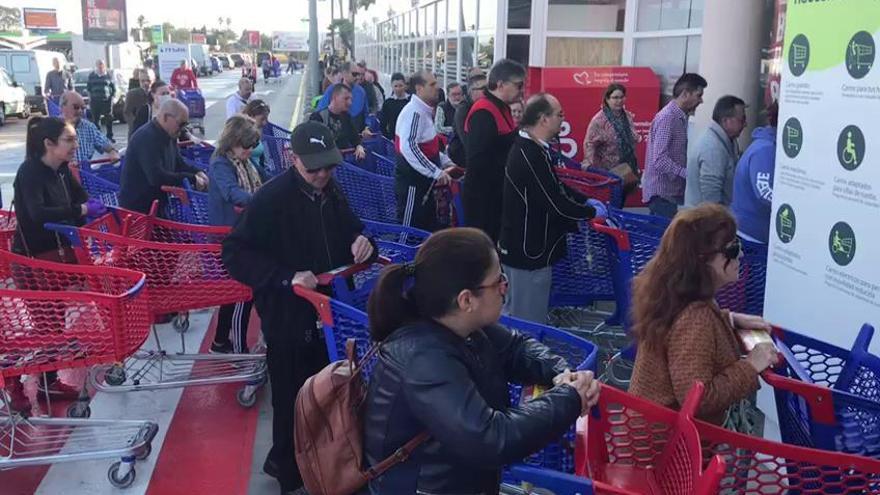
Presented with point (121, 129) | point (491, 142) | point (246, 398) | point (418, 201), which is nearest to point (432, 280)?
point (246, 398)

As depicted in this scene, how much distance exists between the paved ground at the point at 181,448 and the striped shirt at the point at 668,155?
332 cm

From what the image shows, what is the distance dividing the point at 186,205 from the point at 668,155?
11.7ft

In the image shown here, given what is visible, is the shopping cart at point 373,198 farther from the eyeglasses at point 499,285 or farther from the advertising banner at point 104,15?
the advertising banner at point 104,15

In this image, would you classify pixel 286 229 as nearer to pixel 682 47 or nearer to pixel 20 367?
pixel 20 367

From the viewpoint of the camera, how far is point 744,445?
230 centimetres

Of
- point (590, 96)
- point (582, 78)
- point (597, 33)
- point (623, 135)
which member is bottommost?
point (623, 135)

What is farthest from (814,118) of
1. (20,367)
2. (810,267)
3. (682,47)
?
(682,47)

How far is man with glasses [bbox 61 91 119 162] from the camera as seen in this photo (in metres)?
8.68

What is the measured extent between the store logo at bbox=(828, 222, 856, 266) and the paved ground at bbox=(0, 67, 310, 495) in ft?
8.90

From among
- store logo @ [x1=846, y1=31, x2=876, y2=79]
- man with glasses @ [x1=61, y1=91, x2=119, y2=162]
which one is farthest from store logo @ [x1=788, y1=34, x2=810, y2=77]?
man with glasses @ [x1=61, y1=91, x2=119, y2=162]

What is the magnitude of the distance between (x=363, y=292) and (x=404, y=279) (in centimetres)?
153

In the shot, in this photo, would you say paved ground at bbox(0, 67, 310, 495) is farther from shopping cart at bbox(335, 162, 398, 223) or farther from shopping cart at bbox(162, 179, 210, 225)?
shopping cart at bbox(335, 162, 398, 223)

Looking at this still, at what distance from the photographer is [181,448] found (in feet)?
15.0

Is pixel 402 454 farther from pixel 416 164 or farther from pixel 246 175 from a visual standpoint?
pixel 416 164
